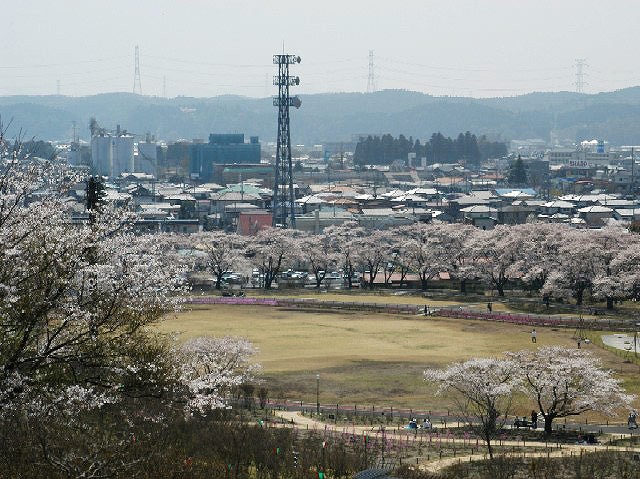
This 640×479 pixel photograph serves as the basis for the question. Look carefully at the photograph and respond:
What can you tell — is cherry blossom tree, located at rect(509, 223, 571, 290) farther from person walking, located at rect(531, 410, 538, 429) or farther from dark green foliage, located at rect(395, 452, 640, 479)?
dark green foliage, located at rect(395, 452, 640, 479)

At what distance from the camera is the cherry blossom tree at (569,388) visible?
107ft

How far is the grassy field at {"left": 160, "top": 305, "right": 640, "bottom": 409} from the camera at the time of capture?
37.4 m

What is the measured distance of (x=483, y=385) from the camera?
3169 cm

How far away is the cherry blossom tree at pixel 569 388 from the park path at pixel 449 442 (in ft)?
9.39

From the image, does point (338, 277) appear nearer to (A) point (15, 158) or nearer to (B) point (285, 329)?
(B) point (285, 329)

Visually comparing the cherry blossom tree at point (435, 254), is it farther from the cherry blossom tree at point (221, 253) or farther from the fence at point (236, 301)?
the fence at point (236, 301)

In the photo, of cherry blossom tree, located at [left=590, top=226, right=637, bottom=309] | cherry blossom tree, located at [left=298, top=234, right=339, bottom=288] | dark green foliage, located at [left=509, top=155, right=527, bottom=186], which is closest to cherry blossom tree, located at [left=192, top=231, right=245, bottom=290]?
cherry blossom tree, located at [left=298, top=234, right=339, bottom=288]

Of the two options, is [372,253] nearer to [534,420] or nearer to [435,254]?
[435,254]

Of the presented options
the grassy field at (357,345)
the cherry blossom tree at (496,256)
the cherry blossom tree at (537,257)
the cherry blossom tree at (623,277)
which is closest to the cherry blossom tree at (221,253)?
the grassy field at (357,345)

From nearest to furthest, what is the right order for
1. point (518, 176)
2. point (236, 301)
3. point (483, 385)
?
point (483, 385) < point (236, 301) < point (518, 176)

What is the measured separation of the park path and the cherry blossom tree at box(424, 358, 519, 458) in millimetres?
1022

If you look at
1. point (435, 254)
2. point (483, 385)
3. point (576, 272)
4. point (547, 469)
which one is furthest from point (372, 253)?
point (547, 469)

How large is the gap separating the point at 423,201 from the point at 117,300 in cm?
10484

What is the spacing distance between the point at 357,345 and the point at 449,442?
62.3ft
